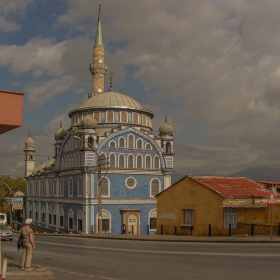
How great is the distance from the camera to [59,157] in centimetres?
6250

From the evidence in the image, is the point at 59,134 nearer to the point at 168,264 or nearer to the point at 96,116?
the point at 96,116

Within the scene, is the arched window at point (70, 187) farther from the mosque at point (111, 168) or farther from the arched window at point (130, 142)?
the arched window at point (130, 142)

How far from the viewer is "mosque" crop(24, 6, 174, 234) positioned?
5366cm

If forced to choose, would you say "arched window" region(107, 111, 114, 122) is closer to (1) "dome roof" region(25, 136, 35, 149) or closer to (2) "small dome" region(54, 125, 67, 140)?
(2) "small dome" region(54, 125, 67, 140)

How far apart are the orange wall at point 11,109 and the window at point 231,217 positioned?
16.0 meters

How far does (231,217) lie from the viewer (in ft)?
83.2

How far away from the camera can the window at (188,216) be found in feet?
92.2

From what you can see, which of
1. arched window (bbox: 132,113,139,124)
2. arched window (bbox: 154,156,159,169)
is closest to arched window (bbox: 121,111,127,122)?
arched window (bbox: 132,113,139,124)

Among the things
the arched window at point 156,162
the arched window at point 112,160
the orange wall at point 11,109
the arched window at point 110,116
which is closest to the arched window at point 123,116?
the arched window at point 110,116

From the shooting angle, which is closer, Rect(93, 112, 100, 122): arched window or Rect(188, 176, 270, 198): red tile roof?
Rect(188, 176, 270, 198): red tile roof

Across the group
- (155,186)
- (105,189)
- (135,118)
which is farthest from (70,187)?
(135,118)

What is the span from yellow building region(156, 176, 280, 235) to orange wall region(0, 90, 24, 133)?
48.9 feet

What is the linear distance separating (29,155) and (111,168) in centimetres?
3393

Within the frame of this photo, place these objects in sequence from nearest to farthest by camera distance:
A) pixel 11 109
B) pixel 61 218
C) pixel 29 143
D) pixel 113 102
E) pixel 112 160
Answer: pixel 11 109 < pixel 112 160 < pixel 61 218 < pixel 113 102 < pixel 29 143
